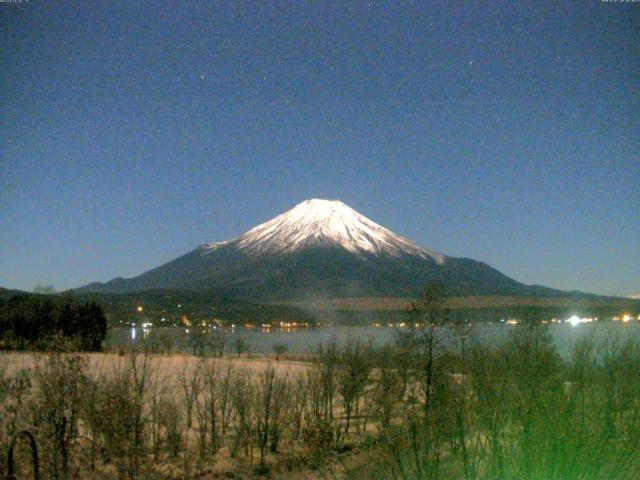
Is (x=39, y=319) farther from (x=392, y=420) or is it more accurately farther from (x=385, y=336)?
(x=392, y=420)

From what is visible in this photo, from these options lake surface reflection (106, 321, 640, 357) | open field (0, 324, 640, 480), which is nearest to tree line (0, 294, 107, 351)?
lake surface reflection (106, 321, 640, 357)

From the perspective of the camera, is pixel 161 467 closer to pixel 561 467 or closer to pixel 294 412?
pixel 294 412

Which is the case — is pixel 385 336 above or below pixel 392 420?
below

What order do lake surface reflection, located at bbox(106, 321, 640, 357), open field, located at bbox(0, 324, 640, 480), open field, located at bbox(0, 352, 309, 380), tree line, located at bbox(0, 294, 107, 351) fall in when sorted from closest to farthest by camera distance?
open field, located at bbox(0, 324, 640, 480) < lake surface reflection, located at bbox(106, 321, 640, 357) < open field, located at bbox(0, 352, 309, 380) < tree line, located at bbox(0, 294, 107, 351)

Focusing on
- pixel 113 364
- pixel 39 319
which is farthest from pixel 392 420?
pixel 39 319

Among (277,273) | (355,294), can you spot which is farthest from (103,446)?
(277,273)

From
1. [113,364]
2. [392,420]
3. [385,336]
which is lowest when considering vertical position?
[385,336]

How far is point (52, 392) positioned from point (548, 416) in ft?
23.4

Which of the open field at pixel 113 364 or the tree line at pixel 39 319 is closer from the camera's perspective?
the open field at pixel 113 364

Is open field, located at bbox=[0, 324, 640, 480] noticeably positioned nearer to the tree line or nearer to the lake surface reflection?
the lake surface reflection

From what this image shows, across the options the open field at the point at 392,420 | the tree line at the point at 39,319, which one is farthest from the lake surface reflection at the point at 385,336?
the tree line at the point at 39,319

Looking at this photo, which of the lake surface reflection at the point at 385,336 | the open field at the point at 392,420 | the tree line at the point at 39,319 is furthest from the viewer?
the tree line at the point at 39,319

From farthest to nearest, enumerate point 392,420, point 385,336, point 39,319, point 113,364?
point 385,336, point 39,319, point 113,364, point 392,420

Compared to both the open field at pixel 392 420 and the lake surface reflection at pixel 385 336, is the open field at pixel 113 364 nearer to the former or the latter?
the open field at pixel 392 420
